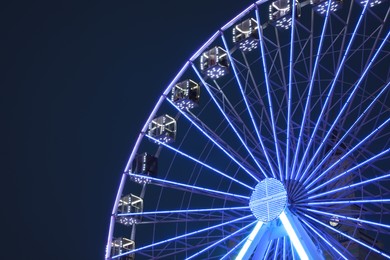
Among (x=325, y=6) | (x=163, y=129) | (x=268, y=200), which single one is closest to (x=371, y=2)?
(x=325, y=6)

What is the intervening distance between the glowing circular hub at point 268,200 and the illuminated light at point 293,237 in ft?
0.70

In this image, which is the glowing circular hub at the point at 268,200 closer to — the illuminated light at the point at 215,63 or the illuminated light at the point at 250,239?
the illuminated light at the point at 250,239

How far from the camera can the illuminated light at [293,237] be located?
16375 mm

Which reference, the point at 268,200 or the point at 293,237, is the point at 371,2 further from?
the point at 293,237

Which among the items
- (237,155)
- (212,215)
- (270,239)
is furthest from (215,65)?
(270,239)

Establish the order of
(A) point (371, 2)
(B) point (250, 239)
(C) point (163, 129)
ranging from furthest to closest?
1. (C) point (163, 129)
2. (A) point (371, 2)
3. (B) point (250, 239)

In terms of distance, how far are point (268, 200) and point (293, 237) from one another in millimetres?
1525

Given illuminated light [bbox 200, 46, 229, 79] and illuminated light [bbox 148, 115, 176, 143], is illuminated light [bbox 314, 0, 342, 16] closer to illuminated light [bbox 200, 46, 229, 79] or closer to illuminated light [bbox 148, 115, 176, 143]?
illuminated light [bbox 200, 46, 229, 79]

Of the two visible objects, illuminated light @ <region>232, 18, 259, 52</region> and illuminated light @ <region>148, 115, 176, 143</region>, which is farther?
illuminated light @ <region>148, 115, 176, 143</region>

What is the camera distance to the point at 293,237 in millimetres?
16750

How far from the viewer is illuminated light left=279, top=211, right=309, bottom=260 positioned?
53.7 feet

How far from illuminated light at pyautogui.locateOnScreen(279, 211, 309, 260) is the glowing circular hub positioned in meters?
0.21

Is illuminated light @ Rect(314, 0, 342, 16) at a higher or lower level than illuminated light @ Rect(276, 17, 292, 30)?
higher

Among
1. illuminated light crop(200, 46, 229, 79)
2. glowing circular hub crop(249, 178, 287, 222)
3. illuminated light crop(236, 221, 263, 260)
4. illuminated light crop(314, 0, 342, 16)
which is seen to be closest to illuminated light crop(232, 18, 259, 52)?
illuminated light crop(200, 46, 229, 79)
